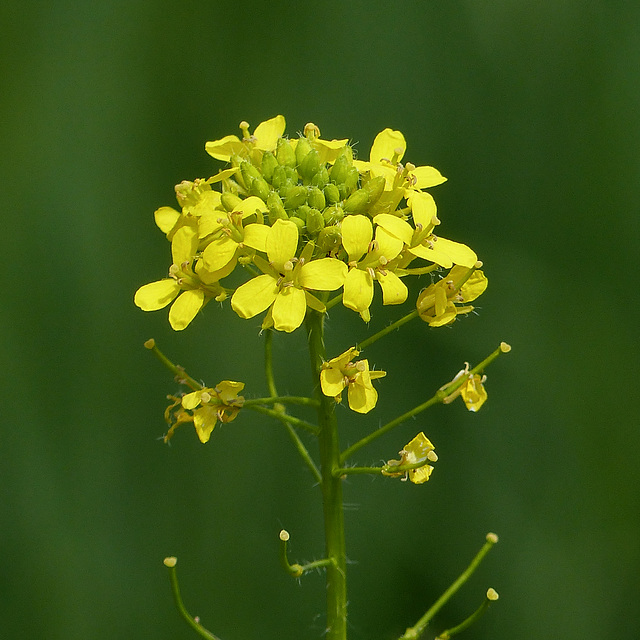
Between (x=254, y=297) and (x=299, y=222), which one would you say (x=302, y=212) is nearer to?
(x=299, y=222)

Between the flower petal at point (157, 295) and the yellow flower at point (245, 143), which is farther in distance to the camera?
the yellow flower at point (245, 143)

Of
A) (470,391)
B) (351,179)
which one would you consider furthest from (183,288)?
(470,391)

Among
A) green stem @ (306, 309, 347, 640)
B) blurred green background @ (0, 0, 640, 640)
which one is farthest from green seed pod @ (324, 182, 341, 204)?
blurred green background @ (0, 0, 640, 640)

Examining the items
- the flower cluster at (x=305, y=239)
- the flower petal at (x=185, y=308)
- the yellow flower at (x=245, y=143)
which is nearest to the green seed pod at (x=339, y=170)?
the flower cluster at (x=305, y=239)

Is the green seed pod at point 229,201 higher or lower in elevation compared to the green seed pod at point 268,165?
lower

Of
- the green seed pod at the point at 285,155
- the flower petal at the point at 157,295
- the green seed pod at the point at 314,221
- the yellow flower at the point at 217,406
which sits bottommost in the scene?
the yellow flower at the point at 217,406

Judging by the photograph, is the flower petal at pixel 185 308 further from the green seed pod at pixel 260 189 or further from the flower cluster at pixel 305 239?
the green seed pod at pixel 260 189
